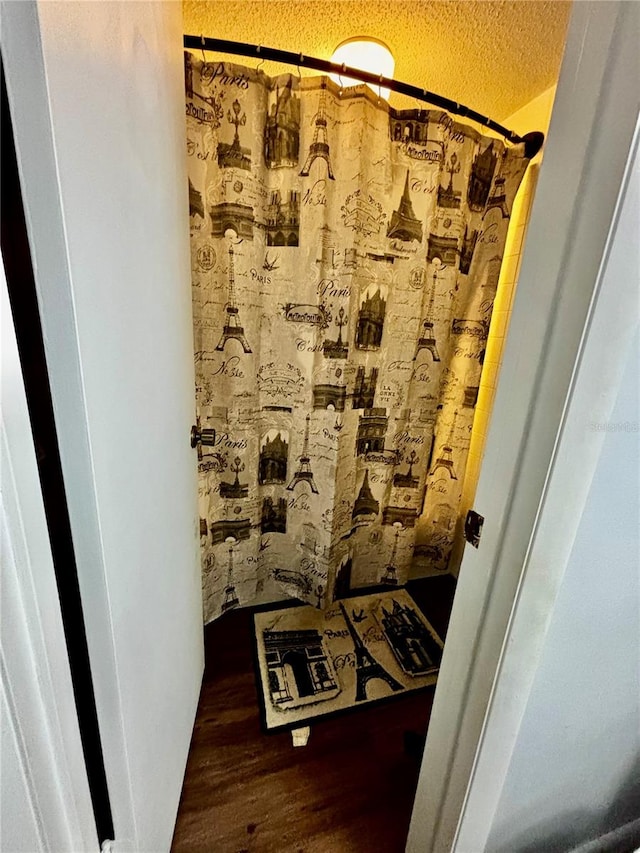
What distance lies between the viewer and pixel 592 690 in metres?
0.70

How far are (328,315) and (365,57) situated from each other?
2.76ft

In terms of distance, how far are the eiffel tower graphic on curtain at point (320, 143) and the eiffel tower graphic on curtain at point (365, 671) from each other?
183cm

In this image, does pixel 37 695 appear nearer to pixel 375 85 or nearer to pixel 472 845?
pixel 472 845

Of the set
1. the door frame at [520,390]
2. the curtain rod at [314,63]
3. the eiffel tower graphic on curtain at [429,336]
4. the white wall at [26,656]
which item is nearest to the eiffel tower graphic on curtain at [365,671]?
the door frame at [520,390]

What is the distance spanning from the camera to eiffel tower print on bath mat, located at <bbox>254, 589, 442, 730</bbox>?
134 centimetres

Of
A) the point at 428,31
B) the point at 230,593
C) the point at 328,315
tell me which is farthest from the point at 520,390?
the point at 230,593

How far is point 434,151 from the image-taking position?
1.39 meters

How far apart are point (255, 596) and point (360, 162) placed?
182 centimetres

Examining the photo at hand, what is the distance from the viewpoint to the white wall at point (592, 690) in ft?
1.82

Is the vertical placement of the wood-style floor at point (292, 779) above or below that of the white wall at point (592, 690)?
below

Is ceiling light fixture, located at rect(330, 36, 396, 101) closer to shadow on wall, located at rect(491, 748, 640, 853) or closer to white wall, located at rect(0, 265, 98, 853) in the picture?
white wall, located at rect(0, 265, 98, 853)

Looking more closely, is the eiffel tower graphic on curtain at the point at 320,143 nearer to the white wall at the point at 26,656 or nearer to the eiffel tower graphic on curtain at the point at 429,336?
the eiffel tower graphic on curtain at the point at 429,336

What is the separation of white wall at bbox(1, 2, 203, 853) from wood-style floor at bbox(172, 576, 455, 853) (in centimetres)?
14

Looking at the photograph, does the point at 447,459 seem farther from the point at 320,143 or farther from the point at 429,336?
the point at 320,143
